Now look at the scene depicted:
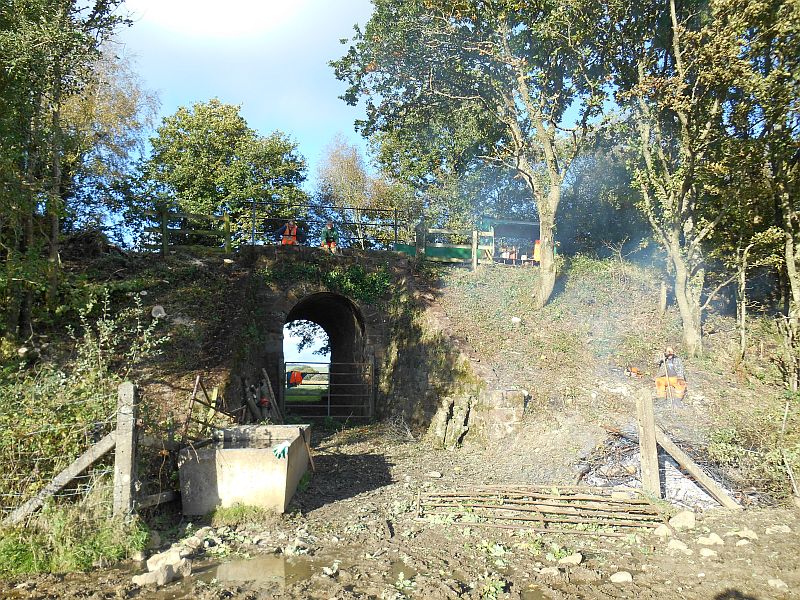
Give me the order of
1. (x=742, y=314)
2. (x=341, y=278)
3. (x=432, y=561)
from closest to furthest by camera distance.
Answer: (x=432, y=561) → (x=742, y=314) → (x=341, y=278)

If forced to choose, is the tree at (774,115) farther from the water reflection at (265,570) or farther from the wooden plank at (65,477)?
the wooden plank at (65,477)

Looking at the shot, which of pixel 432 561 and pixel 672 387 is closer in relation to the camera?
pixel 432 561

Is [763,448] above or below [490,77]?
below

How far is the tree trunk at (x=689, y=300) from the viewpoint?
14766 millimetres

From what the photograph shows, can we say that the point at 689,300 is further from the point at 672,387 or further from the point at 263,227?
the point at 263,227

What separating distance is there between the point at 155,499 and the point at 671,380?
1020 cm

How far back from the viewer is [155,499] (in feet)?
22.4

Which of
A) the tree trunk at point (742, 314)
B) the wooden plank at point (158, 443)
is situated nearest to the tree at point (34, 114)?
the wooden plank at point (158, 443)

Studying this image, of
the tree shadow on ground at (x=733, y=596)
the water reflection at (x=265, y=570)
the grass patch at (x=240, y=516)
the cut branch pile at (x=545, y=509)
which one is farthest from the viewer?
the cut branch pile at (x=545, y=509)

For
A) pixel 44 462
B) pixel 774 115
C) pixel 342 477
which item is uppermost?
pixel 774 115

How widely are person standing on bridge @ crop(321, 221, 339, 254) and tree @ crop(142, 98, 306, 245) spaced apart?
4955mm

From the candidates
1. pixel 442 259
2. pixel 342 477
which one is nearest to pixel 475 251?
pixel 442 259

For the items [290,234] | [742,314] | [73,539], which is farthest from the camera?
[290,234]

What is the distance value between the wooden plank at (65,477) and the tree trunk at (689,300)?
1317 centimetres
